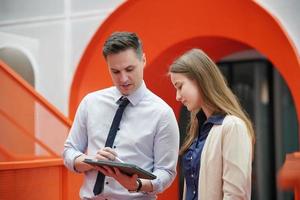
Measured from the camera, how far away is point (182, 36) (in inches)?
195

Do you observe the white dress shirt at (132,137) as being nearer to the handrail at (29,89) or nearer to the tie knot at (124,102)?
the tie knot at (124,102)

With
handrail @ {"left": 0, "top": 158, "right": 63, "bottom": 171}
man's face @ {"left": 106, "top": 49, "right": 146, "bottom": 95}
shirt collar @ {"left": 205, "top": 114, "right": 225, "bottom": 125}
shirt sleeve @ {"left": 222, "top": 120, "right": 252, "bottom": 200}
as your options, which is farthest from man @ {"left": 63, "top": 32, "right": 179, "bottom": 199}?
handrail @ {"left": 0, "top": 158, "right": 63, "bottom": 171}

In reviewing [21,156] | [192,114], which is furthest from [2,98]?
[192,114]

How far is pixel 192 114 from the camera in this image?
246cm

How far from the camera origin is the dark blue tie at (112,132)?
93.9 inches

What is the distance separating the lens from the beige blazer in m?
2.10

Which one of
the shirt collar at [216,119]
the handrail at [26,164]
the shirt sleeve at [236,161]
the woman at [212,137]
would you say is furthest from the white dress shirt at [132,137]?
the handrail at [26,164]

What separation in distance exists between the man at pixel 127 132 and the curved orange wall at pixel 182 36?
2.22 metres

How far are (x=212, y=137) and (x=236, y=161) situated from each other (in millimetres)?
152

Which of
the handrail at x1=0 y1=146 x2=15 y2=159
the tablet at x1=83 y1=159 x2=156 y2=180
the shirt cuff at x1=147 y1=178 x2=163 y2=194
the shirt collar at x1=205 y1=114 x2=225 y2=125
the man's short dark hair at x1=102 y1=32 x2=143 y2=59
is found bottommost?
the handrail at x1=0 y1=146 x2=15 y2=159

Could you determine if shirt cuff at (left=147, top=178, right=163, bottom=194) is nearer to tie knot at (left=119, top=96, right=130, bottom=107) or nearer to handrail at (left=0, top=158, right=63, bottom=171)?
tie knot at (left=119, top=96, right=130, bottom=107)

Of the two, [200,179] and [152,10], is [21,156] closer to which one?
[152,10]

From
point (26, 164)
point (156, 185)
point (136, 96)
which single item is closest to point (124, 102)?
point (136, 96)

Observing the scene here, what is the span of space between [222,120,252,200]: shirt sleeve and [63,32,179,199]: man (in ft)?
1.21
